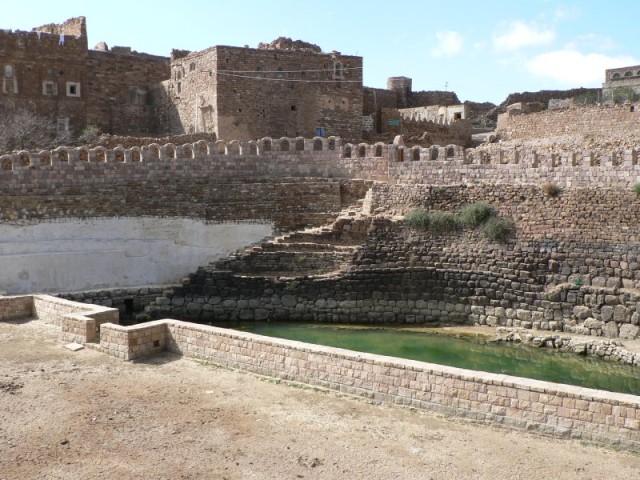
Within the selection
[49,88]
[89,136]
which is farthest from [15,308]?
[49,88]

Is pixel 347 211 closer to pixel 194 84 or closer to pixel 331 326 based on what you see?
pixel 331 326

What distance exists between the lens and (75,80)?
26.1 m

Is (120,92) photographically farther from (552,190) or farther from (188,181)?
(552,190)

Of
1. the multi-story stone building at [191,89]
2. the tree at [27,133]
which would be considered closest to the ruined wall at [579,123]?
the multi-story stone building at [191,89]

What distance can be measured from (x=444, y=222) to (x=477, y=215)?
77 cm

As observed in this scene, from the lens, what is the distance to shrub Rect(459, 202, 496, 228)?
51.7ft

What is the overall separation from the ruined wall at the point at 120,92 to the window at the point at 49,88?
1.24 m

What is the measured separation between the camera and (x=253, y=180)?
19172mm

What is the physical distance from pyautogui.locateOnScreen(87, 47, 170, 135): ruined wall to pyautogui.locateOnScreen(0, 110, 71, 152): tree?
2038 mm

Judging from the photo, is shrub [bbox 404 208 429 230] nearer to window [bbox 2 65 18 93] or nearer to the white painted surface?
the white painted surface

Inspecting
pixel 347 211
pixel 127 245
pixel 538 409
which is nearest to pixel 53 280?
pixel 127 245

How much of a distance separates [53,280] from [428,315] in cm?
893

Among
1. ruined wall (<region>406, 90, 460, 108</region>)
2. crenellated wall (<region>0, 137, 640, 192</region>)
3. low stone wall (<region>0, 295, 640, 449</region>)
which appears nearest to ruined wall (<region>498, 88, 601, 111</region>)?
ruined wall (<region>406, 90, 460, 108</region>)

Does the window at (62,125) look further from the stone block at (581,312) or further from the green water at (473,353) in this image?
the stone block at (581,312)
